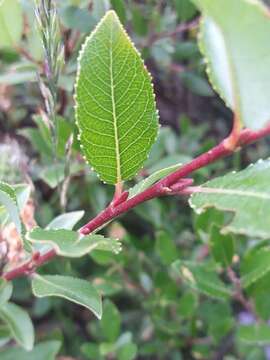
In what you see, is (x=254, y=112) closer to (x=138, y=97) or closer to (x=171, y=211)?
(x=138, y=97)

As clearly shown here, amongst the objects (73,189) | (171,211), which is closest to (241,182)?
(73,189)

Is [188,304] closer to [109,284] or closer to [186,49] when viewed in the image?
[109,284]

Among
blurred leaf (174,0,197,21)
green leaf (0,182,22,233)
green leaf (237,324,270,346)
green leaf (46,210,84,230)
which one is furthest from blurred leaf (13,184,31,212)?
blurred leaf (174,0,197,21)

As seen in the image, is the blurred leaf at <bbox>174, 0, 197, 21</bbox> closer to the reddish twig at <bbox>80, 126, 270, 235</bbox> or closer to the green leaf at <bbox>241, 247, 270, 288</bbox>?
the green leaf at <bbox>241, 247, 270, 288</bbox>

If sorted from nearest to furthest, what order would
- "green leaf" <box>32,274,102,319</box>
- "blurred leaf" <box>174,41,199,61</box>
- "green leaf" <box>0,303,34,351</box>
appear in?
"green leaf" <box>32,274,102,319</box> → "green leaf" <box>0,303,34,351</box> → "blurred leaf" <box>174,41,199,61</box>

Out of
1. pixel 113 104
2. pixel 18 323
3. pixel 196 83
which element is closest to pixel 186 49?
pixel 196 83

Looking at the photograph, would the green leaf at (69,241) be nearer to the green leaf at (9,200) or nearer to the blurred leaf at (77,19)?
the green leaf at (9,200)
